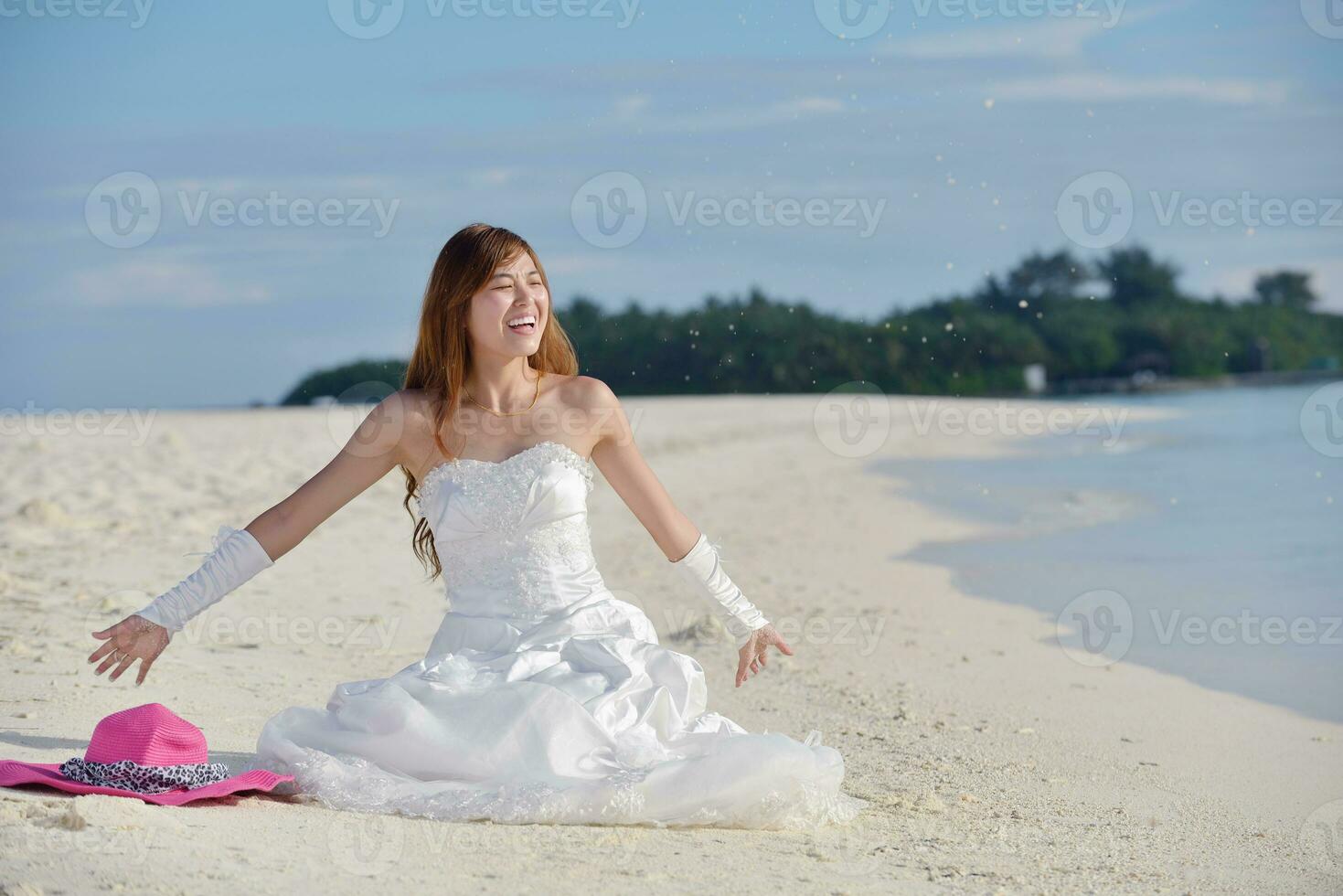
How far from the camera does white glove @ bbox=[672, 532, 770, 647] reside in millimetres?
4062

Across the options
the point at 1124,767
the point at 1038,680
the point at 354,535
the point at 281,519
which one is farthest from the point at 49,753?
the point at 354,535

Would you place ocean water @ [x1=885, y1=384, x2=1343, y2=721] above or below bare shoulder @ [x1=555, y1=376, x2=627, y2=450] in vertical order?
below

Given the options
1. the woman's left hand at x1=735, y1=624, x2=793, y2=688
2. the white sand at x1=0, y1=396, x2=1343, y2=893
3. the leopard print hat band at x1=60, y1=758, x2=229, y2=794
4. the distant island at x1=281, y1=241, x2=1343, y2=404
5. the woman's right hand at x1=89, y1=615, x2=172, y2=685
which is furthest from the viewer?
the distant island at x1=281, y1=241, x2=1343, y2=404

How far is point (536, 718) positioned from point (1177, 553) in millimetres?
7282

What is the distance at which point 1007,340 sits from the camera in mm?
44625

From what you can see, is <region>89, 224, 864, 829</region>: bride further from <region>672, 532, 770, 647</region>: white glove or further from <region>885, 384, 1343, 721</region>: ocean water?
<region>885, 384, 1343, 721</region>: ocean water

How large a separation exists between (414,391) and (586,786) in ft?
4.39

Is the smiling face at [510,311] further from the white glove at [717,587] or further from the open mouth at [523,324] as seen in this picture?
the white glove at [717,587]

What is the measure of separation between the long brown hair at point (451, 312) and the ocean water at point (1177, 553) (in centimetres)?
362

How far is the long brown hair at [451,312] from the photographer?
12.6 feet

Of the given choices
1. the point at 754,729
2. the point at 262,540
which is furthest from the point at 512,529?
the point at 754,729

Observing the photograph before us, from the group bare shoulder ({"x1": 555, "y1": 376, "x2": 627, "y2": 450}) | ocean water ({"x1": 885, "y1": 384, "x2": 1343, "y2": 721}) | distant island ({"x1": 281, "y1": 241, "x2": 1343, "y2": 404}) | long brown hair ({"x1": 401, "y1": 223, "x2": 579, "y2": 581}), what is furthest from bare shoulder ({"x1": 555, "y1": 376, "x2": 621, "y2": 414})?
distant island ({"x1": 281, "y1": 241, "x2": 1343, "y2": 404})

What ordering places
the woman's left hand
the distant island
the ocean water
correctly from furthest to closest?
the distant island
the ocean water
the woman's left hand

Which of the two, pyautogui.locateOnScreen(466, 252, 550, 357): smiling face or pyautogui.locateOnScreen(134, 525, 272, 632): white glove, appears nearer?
pyautogui.locateOnScreen(134, 525, 272, 632): white glove
